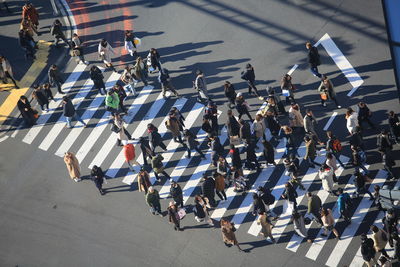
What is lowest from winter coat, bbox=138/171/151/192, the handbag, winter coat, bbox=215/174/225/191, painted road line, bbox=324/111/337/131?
winter coat, bbox=138/171/151/192

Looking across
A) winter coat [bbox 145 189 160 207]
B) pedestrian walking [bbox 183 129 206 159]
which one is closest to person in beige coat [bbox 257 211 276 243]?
winter coat [bbox 145 189 160 207]

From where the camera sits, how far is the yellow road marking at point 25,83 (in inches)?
1684

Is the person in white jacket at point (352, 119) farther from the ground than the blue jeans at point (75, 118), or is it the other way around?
the person in white jacket at point (352, 119)

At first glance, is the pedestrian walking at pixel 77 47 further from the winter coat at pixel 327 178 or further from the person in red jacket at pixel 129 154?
the winter coat at pixel 327 178

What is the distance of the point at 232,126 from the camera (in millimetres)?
37938

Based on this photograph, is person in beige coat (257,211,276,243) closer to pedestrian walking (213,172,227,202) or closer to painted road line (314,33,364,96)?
pedestrian walking (213,172,227,202)

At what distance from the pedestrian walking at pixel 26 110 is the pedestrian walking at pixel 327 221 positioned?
1507cm

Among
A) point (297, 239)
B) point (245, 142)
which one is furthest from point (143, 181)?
point (297, 239)

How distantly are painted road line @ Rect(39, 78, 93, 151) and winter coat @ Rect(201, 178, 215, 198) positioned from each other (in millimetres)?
8749

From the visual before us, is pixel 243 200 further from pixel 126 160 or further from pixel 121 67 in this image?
pixel 121 67

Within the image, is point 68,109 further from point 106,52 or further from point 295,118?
point 295,118

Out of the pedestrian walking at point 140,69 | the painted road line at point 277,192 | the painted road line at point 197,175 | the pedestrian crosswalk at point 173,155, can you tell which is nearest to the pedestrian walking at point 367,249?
the pedestrian crosswalk at point 173,155

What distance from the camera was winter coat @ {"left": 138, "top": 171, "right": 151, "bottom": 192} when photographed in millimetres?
36697

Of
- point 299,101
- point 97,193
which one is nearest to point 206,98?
point 299,101
